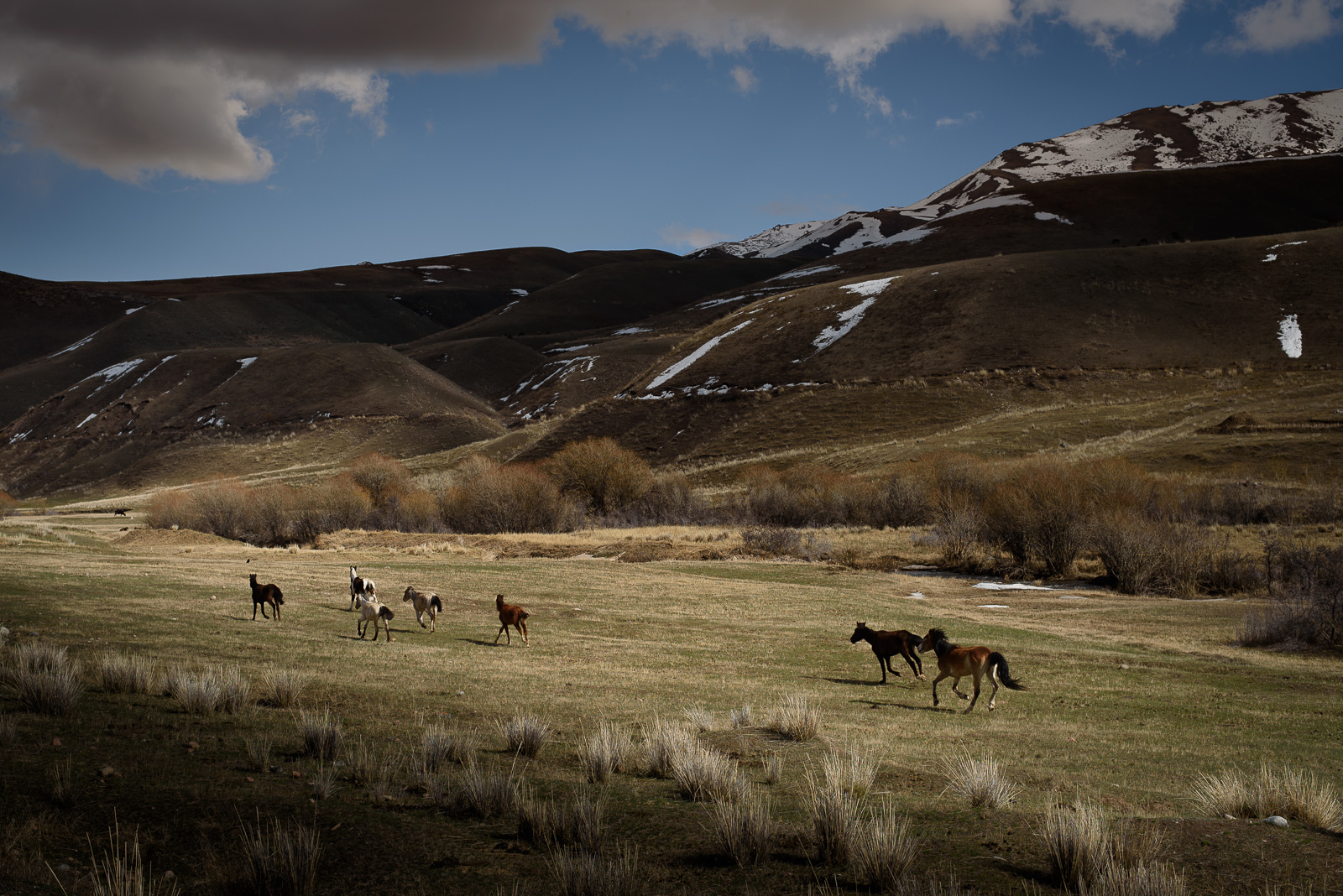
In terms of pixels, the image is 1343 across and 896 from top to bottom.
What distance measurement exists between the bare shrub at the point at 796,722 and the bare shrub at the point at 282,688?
18.3 feet

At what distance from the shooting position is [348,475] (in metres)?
63.4

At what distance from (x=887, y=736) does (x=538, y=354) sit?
16075 centimetres

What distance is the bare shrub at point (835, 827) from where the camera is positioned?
5.85m

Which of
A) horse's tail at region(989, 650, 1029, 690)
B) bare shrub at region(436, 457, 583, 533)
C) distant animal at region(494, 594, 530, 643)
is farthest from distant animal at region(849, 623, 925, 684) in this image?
bare shrub at region(436, 457, 583, 533)

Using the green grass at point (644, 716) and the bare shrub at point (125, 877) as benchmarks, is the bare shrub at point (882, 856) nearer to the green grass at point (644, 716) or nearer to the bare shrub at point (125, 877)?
the green grass at point (644, 716)

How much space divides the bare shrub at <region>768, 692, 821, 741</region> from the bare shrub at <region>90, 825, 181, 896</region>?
6.60 metres

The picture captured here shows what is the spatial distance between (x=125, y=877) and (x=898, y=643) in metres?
11.6

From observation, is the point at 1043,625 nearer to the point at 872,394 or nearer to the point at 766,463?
the point at 766,463

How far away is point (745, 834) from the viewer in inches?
235

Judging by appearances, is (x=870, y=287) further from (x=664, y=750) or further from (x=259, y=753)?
(x=259, y=753)

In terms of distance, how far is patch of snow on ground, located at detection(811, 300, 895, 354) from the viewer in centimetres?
10000

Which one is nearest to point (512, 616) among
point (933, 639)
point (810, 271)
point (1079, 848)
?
point (933, 639)

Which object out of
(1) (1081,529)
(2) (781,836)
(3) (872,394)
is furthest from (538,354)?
(2) (781,836)

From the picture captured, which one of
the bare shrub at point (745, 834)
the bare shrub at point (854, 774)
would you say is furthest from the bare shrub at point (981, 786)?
the bare shrub at point (745, 834)
